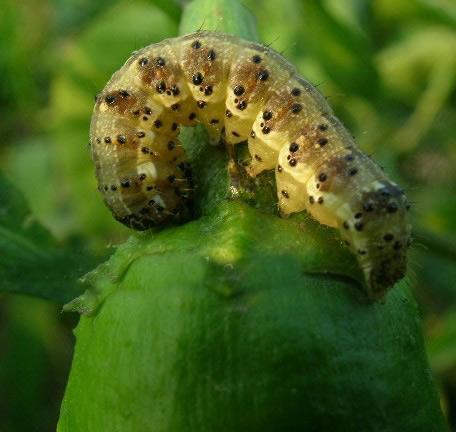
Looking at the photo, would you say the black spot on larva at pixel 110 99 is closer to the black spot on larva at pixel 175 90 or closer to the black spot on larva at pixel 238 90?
the black spot on larva at pixel 175 90

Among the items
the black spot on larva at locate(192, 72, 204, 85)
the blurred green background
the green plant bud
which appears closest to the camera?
the green plant bud

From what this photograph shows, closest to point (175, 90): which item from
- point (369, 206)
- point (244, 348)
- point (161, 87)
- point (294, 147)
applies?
point (161, 87)

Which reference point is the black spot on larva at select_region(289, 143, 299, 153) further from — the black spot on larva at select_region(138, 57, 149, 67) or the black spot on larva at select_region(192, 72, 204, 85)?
the black spot on larva at select_region(138, 57, 149, 67)

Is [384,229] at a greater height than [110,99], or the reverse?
[110,99]

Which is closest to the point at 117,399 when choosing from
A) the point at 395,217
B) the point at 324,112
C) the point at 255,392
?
the point at 255,392

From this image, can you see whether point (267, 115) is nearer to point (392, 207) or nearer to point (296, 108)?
point (296, 108)

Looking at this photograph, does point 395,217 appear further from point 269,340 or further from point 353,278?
point 269,340

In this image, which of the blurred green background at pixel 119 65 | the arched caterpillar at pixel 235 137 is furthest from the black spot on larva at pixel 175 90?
the blurred green background at pixel 119 65

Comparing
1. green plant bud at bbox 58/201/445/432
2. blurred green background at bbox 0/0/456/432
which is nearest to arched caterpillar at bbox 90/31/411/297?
green plant bud at bbox 58/201/445/432
